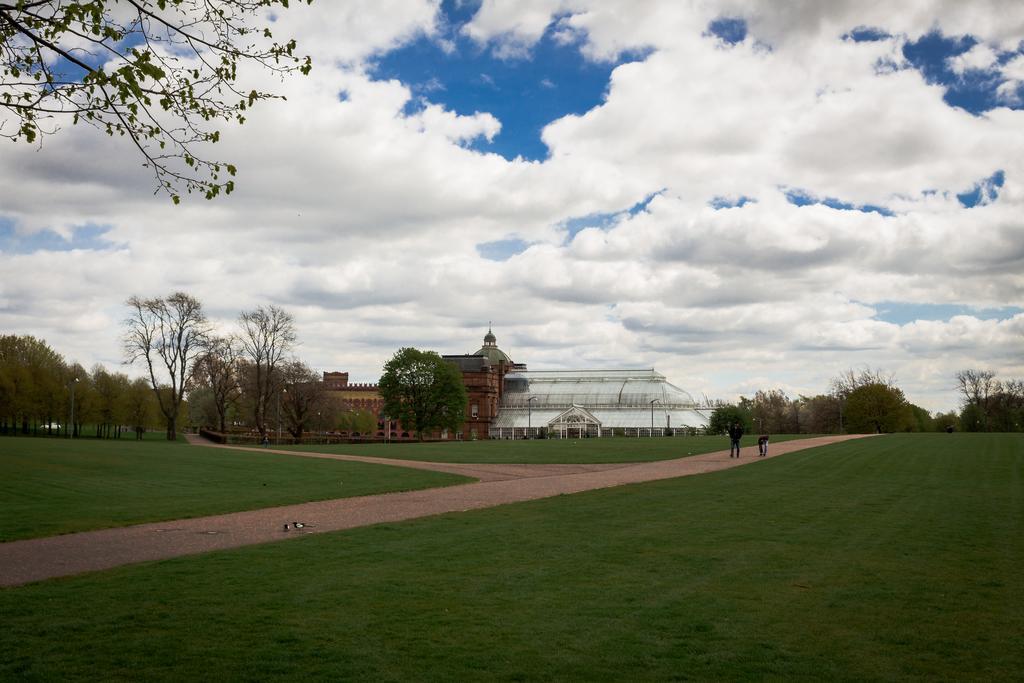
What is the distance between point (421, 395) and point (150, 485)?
75155mm

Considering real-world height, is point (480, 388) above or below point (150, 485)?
above

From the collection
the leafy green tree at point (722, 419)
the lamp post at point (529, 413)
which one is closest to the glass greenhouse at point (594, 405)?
the lamp post at point (529, 413)

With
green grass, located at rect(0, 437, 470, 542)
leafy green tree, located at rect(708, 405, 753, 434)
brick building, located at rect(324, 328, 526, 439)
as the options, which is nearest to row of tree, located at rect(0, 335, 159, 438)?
brick building, located at rect(324, 328, 526, 439)

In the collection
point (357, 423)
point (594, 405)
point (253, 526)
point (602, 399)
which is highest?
point (602, 399)

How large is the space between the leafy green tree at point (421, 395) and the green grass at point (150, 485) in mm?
60065

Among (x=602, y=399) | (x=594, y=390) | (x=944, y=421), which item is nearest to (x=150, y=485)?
(x=602, y=399)

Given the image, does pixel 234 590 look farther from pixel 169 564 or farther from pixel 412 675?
pixel 412 675

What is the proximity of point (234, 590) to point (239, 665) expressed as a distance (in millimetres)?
3381

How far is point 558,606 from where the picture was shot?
10.2 m

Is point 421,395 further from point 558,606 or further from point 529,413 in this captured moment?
point 558,606

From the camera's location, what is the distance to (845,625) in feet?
31.0

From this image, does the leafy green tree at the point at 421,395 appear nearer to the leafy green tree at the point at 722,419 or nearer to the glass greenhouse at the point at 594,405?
the glass greenhouse at the point at 594,405

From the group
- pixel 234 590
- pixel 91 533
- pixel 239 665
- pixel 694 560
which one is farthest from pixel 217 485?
pixel 239 665

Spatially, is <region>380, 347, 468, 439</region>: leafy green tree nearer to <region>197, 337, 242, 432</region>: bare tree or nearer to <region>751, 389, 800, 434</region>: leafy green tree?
<region>197, 337, 242, 432</region>: bare tree
